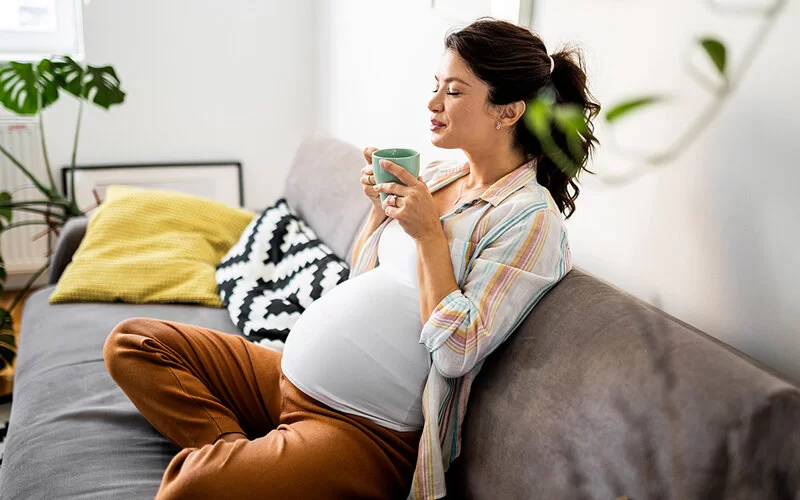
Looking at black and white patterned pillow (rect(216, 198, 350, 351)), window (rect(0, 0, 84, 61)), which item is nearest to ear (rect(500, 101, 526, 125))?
black and white patterned pillow (rect(216, 198, 350, 351))

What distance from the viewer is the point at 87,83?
2.71 m

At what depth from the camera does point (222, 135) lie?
3537 millimetres

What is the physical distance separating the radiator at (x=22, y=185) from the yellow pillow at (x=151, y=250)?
2.89 feet

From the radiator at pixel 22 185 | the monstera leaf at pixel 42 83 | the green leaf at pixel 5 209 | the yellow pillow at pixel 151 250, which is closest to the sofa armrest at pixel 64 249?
the yellow pillow at pixel 151 250

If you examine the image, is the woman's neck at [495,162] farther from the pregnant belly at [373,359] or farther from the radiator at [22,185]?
the radiator at [22,185]

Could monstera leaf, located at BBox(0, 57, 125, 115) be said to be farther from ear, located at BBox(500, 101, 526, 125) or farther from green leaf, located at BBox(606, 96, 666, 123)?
green leaf, located at BBox(606, 96, 666, 123)

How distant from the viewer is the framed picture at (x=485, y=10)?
1.75 m

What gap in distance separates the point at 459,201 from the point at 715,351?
0.60 meters

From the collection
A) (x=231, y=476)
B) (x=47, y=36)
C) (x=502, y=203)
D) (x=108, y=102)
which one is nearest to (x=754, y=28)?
(x=502, y=203)

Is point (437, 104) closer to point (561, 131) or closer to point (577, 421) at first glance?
point (561, 131)

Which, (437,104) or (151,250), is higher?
(437,104)

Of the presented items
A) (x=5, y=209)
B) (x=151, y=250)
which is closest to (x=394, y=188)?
(x=151, y=250)

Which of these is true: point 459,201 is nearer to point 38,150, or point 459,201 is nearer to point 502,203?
point 502,203

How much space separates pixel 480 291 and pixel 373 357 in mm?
234
